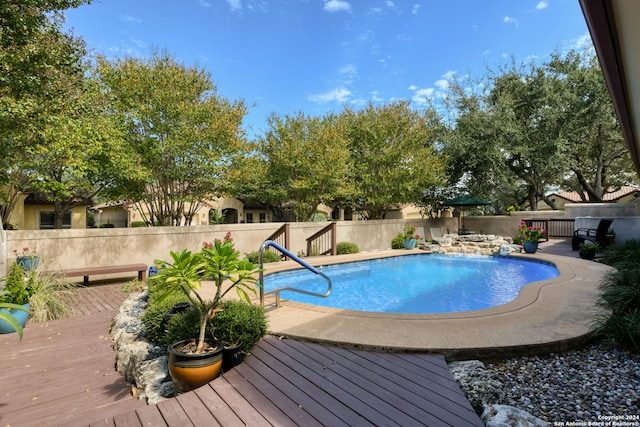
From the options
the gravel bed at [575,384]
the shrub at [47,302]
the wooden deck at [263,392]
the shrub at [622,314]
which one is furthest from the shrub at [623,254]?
the shrub at [47,302]

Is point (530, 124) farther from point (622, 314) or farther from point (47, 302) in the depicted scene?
point (47, 302)

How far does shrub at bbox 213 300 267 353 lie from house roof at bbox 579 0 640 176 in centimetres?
404

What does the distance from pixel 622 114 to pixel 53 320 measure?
9275 millimetres

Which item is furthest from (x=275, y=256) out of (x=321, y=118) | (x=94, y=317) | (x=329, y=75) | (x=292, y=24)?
(x=329, y=75)

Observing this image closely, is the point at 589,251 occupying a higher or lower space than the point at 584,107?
lower

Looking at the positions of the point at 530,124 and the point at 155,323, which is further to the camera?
the point at 530,124

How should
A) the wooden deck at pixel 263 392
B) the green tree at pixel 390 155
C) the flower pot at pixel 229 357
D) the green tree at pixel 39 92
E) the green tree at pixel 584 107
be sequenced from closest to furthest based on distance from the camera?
1. the wooden deck at pixel 263 392
2. the flower pot at pixel 229 357
3. the green tree at pixel 39 92
4. the green tree at pixel 390 155
5. the green tree at pixel 584 107

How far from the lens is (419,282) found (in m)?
9.79

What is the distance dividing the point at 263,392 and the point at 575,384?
9.88ft

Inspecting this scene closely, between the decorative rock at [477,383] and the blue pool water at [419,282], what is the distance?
3712 millimetres

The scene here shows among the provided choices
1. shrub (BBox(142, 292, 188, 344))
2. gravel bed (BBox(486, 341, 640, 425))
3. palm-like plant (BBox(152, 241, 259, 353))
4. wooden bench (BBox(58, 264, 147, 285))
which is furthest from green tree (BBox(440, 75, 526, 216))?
shrub (BBox(142, 292, 188, 344))

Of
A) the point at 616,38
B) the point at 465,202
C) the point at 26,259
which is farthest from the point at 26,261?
the point at 465,202

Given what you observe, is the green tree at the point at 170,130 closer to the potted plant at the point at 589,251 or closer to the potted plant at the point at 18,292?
the potted plant at the point at 18,292

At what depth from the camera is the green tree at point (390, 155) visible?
50.9 ft
